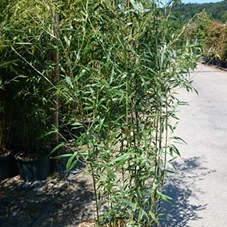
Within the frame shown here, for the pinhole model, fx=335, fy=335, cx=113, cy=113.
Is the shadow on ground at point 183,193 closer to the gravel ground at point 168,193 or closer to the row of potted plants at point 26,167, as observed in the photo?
the gravel ground at point 168,193

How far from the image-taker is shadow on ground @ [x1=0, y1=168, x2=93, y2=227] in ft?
7.86

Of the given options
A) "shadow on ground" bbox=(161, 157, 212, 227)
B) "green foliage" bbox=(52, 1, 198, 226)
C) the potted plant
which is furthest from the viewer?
the potted plant

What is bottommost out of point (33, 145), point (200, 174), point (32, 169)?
point (200, 174)

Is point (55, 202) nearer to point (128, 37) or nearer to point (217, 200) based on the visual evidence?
point (217, 200)

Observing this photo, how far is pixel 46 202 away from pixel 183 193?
1115 millimetres

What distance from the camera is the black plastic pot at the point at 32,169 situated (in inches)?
121

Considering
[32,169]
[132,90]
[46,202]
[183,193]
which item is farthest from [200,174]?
[132,90]

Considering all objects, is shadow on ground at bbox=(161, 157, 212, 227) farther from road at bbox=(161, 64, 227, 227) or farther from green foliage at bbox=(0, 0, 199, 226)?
green foliage at bbox=(0, 0, 199, 226)

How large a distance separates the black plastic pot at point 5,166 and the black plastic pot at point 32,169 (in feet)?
0.37

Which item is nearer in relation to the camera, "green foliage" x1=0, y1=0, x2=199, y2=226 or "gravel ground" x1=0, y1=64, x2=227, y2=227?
"green foliage" x1=0, y1=0, x2=199, y2=226

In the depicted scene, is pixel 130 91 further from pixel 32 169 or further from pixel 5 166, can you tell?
pixel 5 166

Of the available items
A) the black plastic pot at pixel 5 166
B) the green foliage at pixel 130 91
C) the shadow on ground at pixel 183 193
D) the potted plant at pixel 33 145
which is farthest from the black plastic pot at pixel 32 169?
the green foliage at pixel 130 91

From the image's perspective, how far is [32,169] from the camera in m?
3.08

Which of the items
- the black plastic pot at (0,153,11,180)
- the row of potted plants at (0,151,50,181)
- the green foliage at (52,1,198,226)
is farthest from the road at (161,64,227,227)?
the black plastic pot at (0,153,11,180)
